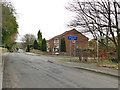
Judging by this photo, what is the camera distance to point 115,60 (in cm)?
1400

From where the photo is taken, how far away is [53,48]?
50344mm

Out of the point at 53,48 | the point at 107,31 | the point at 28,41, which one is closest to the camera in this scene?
the point at 107,31

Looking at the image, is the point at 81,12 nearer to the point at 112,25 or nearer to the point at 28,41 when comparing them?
the point at 112,25

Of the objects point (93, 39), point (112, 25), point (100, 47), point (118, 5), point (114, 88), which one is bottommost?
point (114, 88)

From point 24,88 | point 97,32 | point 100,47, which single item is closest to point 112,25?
point 97,32

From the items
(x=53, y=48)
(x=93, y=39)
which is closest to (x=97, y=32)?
(x=93, y=39)

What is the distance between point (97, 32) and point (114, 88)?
32.5 ft

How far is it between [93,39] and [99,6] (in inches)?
150

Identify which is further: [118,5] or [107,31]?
[107,31]

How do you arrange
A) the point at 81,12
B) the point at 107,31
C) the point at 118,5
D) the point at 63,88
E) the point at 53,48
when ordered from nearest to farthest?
1. the point at 63,88
2. the point at 118,5
3. the point at 107,31
4. the point at 81,12
5. the point at 53,48

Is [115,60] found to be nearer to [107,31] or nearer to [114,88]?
[107,31]

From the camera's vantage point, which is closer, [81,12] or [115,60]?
[115,60]

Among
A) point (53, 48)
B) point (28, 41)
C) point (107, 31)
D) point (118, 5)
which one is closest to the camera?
point (118, 5)

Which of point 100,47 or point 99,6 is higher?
point 99,6
